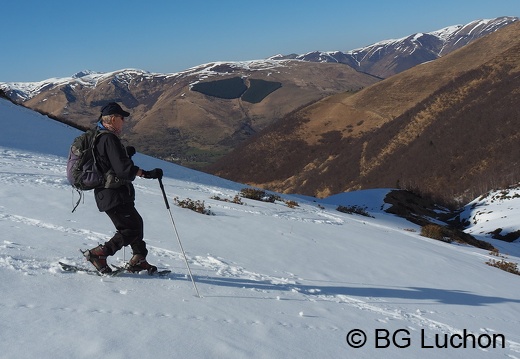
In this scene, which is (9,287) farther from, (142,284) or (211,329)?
(211,329)

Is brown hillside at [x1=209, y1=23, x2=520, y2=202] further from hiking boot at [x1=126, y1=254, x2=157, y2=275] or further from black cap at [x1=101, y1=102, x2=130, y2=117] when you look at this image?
black cap at [x1=101, y1=102, x2=130, y2=117]

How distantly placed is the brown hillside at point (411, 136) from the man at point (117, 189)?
5128 cm

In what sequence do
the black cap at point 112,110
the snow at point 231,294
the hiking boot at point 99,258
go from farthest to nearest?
the hiking boot at point 99,258 < the black cap at point 112,110 < the snow at point 231,294

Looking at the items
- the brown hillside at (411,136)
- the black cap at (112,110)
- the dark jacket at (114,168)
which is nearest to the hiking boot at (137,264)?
the dark jacket at (114,168)

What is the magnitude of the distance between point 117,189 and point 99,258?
90 cm

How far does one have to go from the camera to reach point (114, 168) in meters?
4.87

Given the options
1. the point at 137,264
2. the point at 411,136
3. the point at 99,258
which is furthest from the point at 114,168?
the point at 411,136

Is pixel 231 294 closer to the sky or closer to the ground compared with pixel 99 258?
closer to the ground

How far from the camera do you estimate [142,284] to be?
512 cm

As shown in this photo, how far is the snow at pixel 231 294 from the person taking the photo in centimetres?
381

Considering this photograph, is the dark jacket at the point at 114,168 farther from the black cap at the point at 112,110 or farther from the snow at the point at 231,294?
the snow at the point at 231,294

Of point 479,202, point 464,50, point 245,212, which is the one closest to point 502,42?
point 464,50

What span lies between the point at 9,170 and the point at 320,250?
337 inches

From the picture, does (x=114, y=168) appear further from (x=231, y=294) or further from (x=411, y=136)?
(x=411, y=136)
